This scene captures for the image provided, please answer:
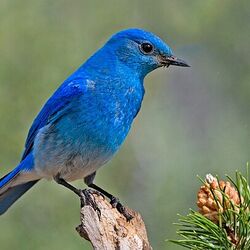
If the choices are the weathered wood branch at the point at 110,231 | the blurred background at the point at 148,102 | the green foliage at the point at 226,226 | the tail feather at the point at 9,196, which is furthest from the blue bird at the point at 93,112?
the green foliage at the point at 226,226

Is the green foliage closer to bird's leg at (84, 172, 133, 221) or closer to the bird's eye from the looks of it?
bird's leg at (84, 172, 133, 221)

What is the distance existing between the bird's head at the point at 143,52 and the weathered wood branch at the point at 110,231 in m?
1.51

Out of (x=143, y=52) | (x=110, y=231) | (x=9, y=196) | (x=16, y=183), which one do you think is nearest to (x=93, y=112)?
(x=143, y=52)

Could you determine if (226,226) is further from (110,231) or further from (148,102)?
(148,102)

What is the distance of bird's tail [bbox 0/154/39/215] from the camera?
569 centimetres

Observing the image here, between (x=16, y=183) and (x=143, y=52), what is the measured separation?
45.3 inches

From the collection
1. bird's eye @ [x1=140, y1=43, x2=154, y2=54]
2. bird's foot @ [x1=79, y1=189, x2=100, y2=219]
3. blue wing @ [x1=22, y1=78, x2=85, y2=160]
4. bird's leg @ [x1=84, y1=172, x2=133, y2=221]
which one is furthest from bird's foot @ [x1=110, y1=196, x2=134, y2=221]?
bird's eye @ [x1=140, y1=43, x2=154, y2=54]

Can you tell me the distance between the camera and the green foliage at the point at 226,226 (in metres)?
3.18

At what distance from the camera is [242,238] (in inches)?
125

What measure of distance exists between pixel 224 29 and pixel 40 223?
3.46m

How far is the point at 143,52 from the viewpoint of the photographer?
5570 mm

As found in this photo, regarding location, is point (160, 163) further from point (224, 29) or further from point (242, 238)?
point (242, 238)

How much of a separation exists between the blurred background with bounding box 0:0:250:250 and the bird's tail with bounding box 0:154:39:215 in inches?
44.2

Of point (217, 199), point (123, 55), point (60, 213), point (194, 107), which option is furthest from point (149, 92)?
point (217, 199)
